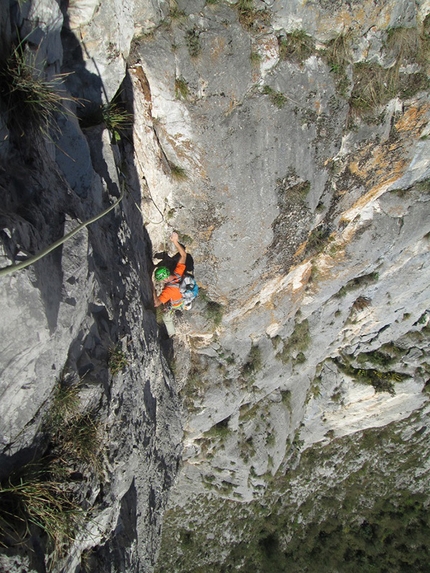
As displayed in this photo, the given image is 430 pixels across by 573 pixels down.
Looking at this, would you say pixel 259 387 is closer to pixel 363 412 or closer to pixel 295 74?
pixel 363 412

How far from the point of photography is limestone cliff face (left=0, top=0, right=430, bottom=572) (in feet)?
12.5

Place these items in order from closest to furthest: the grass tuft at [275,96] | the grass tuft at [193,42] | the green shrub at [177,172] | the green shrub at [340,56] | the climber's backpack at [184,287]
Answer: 1. the grass tuft at [193,42]
2. the green shrub at [340,56]
3. the grass tuft at [275,96]
4. the green shrub at [177,172]
5. the climber's backpack at [184,287]

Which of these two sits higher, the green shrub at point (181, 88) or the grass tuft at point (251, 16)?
the grass tuft at point (251, 16)

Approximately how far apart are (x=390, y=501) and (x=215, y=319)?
433 inches

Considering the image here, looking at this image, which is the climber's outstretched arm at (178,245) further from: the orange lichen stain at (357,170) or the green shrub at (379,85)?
the green shrub at (379,85)

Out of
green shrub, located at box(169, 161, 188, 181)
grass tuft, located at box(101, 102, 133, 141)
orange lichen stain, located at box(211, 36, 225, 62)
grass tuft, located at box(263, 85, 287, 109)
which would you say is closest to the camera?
grass tuft, located at box(101, 102, 133, 141)

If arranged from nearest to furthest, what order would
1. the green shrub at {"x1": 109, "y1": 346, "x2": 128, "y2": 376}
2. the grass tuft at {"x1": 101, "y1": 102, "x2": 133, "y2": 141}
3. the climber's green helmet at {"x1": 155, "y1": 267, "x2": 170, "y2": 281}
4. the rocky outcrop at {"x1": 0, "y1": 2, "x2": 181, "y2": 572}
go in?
the rocky outcrop at {"x1": 0, "y1": 2, "x2": 181, "y2": 572}
the green shrub at {"x1": 109, "y1": 346, "x2": 128, "y2": 376}
the grass tuft at {"x1": 101, "y1": 102, "x2": 133, "y2": 141}
the climber's green helmet at {"x1": 155, "y1": 267, "x2": 170, "y2": 281}

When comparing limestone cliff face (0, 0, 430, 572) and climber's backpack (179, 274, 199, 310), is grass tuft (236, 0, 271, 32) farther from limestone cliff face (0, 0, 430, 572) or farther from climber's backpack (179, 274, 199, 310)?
climber's backpack (179, 274, 199, 310)

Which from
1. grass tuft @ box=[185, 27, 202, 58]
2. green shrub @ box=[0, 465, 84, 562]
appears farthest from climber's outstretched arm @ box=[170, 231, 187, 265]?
green shrub @ box=[0, 465, 84, 562]

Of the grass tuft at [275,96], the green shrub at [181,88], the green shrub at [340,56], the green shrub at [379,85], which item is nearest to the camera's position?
the green shrub at [181,88]

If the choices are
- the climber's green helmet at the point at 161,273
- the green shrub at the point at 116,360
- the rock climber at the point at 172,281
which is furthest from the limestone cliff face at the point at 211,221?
the climber's green helmet at the point at 161,273

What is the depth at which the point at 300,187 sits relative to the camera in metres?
7.12

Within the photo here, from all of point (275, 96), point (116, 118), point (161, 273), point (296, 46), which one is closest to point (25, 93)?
point (116, 118)

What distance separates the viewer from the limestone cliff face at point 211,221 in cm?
380
